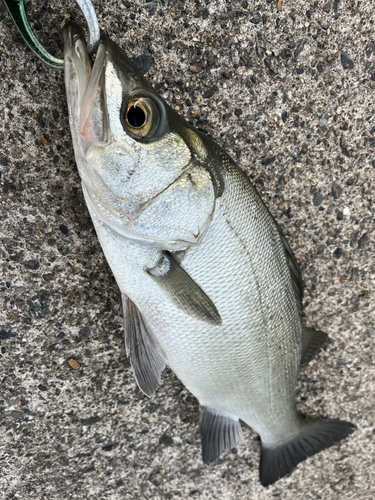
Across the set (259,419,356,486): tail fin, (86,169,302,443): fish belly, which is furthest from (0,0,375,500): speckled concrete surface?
(86,169,302,443): fish belly

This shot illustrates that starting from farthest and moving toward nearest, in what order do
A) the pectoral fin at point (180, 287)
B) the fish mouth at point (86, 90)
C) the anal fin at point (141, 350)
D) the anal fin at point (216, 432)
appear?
the anal fin at point (216, 432) → the anal fin at point (141, 350) → the pectoral fin at point (180, 287) → the fish mouth at point (86, 90)

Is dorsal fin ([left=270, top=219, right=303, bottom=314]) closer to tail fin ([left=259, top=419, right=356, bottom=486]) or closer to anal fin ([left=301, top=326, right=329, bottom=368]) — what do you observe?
anal fin ([left=301, top=326, right=329, bottom=368])

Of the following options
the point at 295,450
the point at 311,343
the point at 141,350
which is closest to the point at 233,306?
the point at 141,350

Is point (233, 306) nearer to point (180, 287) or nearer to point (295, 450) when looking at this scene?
point (180, 287)

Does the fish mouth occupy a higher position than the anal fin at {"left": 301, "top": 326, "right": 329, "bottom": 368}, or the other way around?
the fish mouth

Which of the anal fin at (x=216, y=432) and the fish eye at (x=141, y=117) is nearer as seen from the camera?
the fish eye at (x=141, y=117)

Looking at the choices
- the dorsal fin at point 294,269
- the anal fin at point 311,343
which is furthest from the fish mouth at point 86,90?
the anal fin at point 311,343

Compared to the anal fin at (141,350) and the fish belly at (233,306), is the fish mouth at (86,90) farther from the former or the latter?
the anal fin at (141,350)

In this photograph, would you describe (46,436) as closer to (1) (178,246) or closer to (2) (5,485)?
(2) (5,485)
